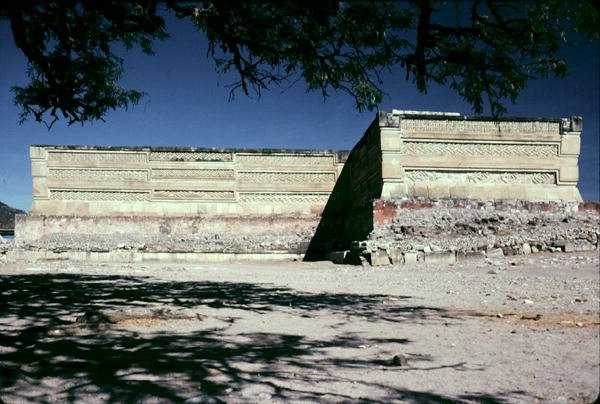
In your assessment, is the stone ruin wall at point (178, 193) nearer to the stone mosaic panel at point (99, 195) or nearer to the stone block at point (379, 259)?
the stone mosaic panel at point (99, 195)

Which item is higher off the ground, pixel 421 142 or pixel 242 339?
pixel 421 142

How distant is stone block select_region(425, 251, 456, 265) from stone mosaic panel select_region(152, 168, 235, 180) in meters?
10.2

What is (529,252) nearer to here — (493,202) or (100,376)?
(493,202)

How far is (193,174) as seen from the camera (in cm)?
1820

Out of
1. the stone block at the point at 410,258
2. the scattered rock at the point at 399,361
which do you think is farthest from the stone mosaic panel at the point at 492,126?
the scattered rock at the point at 399,361

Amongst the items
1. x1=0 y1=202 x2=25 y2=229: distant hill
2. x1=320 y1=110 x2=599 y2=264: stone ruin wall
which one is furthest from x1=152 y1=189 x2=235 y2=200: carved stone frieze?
x1=0 y1=202 x2=25 y2=229: distant hill

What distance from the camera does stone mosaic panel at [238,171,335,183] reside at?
60.1 feet

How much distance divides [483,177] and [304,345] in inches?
442

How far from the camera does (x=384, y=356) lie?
2.89 metres

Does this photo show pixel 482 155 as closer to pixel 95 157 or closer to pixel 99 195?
pixel 99 195

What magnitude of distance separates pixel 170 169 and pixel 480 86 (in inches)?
615

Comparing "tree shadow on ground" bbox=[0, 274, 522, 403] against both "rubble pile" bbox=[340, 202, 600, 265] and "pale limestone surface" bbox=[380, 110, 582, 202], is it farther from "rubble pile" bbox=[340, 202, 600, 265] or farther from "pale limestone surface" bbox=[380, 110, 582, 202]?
"pale limestone surface" bbox=[380, 110, 582, 202]

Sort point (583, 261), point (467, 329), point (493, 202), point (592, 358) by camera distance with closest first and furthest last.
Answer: point (592, 358), point (467, 329), point (583, 261), point (493, 202)

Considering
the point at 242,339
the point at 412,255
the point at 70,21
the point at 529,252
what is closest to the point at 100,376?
the point at 242,339
